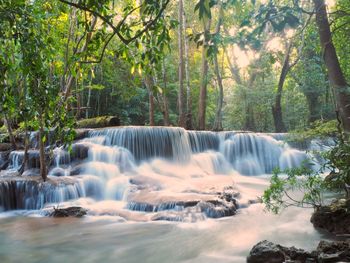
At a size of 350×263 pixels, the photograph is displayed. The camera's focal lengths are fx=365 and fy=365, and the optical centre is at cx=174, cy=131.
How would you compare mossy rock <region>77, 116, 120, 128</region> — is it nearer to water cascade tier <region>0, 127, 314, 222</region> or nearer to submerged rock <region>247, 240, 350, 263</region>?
water cascade tier <region>0, 127, 314, 222</region>

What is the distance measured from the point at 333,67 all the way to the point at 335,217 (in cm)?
237

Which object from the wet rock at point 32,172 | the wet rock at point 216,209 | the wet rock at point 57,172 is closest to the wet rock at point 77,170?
the wet rock at point 57,172

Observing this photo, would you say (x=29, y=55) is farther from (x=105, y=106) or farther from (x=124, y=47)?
(x=105, y=106)

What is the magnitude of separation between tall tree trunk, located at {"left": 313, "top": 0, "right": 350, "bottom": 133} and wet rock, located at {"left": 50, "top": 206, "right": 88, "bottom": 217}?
17.8 ft

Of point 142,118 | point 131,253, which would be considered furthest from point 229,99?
Result: point 131,253

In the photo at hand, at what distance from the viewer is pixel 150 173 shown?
12062mm

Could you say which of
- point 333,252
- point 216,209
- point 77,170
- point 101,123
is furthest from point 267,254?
point 101,123

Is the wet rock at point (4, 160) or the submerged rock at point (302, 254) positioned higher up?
the wet rock at point (4, 160)

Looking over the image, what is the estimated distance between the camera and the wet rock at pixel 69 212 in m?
7.80

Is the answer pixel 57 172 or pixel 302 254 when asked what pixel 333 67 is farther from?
pixel 57 172

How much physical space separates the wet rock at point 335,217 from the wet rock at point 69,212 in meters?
4.73

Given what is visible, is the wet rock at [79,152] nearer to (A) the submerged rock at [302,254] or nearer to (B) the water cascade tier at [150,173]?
(B) the water cascade tier at [150,173]

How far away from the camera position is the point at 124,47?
8.87 feet

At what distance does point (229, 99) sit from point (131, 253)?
2107 centimetres
